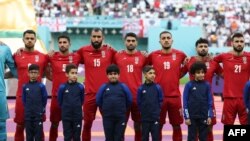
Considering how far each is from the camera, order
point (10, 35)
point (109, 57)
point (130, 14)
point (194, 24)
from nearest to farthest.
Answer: point (109, 57) → point (10, 35) → point (194, 24) → point (130, 14)

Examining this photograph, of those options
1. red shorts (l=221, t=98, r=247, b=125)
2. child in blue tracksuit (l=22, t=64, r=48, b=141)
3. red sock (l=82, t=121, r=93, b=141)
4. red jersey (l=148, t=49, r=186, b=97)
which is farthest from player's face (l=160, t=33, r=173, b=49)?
child in blue tracksuit (l=22, t=64, r=48, b=141)

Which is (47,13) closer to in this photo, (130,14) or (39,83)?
(130,14)

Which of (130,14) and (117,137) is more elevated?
(130,14)

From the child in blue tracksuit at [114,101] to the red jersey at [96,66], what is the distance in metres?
0.53

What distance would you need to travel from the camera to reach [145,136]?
916 cm

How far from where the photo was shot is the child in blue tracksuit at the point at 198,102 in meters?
9.06

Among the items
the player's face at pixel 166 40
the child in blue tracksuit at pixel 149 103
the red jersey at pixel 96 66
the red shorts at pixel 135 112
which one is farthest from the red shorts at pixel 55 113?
the player's face at pixel 166 40

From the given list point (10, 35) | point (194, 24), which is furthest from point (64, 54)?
point (194, 24)

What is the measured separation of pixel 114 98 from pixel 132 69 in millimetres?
735

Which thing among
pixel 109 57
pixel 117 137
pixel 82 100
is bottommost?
pixel 117 137

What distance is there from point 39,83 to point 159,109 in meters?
1.94

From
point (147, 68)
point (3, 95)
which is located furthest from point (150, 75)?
point (3, 95)

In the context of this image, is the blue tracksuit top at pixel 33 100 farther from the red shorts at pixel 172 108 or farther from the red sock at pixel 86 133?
the red shorts at pixel 172 108

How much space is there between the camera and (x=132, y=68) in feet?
31.3
